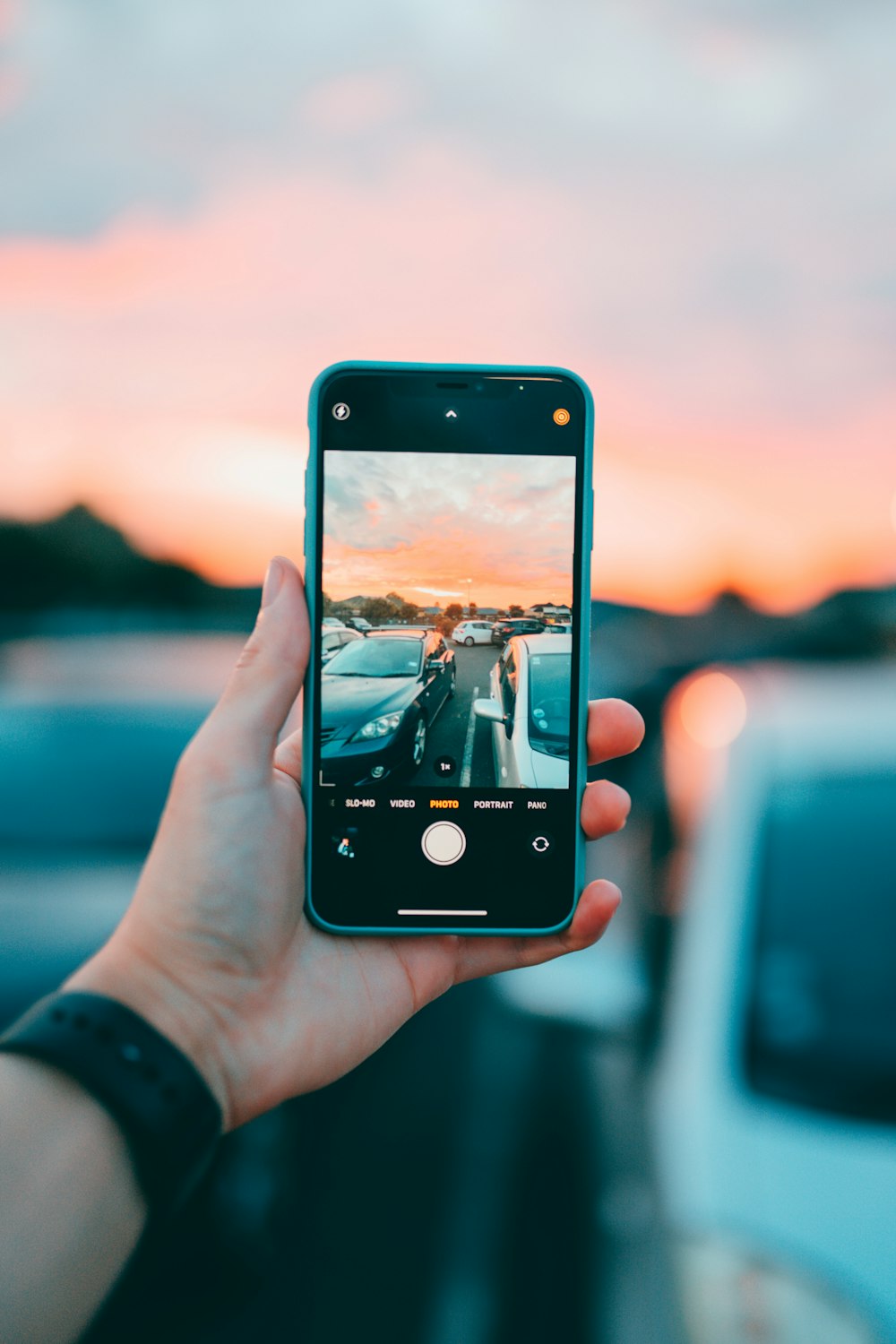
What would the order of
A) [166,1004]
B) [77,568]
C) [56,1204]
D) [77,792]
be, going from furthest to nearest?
[77,568] < [77,792] < [166,1004] < [56,1204]

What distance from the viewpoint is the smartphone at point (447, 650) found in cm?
169

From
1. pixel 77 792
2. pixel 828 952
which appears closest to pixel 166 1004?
pixel 828 952

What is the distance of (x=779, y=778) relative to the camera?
2.57 metres

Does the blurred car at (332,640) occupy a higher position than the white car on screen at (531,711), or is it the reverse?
the blurred car at (332,640)

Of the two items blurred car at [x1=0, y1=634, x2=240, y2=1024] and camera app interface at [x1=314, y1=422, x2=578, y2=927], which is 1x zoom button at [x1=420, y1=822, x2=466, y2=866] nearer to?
camera app interface at [x1=314, y1=422, x2=578, y2=927]

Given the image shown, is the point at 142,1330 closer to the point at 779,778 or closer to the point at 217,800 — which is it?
the point at 217,800

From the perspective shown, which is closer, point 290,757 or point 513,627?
point 513,627

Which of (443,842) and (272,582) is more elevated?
(272,582)

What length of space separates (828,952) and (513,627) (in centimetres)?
132

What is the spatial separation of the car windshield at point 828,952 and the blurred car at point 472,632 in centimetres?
120

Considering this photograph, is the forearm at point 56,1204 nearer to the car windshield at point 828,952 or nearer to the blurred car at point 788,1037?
the blurred car at point 788,1037

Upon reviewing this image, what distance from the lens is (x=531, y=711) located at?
1762mm

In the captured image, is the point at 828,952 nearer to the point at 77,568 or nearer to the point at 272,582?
the point at 272,582

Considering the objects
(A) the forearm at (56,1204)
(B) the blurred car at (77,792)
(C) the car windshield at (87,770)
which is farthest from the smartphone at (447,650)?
(C) the car windshield at (87,770)
